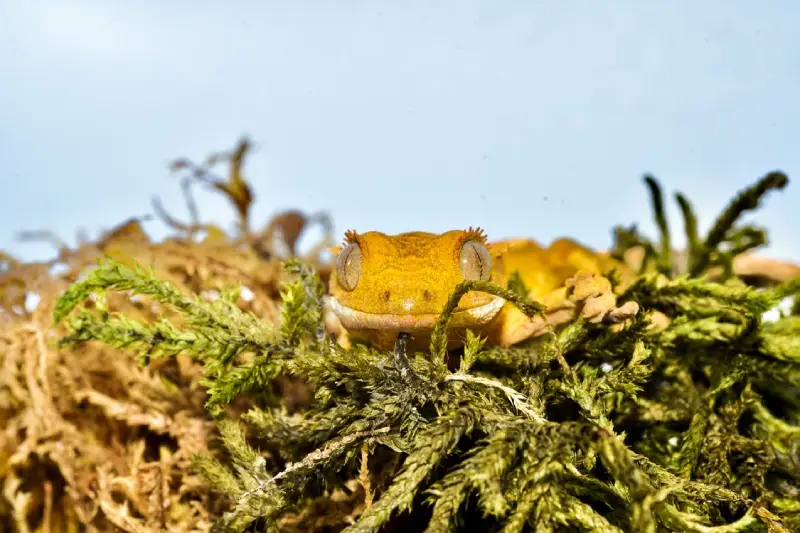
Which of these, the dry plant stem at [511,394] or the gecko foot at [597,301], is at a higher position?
the gecko foot at [597,301]

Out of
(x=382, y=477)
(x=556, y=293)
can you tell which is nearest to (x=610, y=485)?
(x=382, y=477)

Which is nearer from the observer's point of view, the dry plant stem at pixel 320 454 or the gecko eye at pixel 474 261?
the dry plant stem at pixel 320 454

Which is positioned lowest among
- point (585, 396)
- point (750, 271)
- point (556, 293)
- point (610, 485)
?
point (610, 485)

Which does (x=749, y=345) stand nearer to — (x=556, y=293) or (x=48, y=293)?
(x=556, y=293)

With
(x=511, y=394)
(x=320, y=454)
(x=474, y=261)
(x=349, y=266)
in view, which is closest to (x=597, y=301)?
(x=474, y=261)

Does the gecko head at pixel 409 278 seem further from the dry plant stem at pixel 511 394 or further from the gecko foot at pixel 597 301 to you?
the gecko foot at pixel 597 301

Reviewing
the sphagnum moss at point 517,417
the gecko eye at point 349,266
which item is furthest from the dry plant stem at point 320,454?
the gecko eye at point 349,266

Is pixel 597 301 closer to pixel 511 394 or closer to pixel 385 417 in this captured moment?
pixel 511 394
